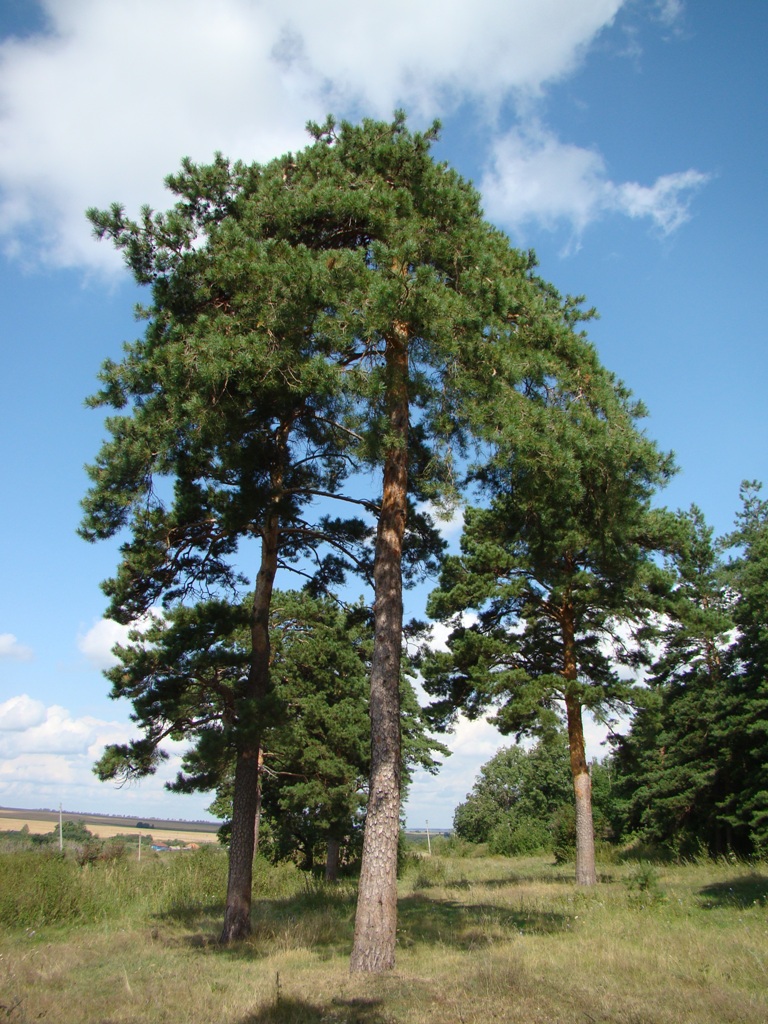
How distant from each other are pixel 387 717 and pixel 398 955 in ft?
10.2

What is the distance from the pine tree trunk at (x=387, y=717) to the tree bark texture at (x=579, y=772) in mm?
9871

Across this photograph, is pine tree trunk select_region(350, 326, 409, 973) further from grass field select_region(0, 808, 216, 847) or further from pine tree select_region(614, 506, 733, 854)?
grass field select_region(0, 808, 216, 847)

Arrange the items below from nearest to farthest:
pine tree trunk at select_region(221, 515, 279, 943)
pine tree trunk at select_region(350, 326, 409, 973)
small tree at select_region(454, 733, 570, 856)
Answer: pine tree trunk at select_region(350, 326, 409, 973)
pine tree trunk at select_region(221, 515, 279, 943)
small tree at select_region(454, 733, 570, 856)

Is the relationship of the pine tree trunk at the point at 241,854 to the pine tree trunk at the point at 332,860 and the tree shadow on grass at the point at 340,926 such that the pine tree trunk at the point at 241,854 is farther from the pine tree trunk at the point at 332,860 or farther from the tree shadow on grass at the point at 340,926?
the pine tree trunk at the point at 332,860

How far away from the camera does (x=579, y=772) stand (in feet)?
57.2

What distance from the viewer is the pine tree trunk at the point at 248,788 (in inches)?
410

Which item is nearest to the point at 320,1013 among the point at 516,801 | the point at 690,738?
the point at 690,738

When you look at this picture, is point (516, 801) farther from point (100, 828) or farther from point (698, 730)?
point (100, 828)

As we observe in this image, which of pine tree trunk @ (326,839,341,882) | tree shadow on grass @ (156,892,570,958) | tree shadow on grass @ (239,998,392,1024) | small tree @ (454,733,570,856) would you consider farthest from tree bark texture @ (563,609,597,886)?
small tree @ (454,733,570,856)

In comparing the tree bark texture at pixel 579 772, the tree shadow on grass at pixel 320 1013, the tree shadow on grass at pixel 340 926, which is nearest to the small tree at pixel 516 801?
the tree bark texture at pixel 579 772

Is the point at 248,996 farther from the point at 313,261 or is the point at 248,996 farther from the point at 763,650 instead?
the point at 763,650

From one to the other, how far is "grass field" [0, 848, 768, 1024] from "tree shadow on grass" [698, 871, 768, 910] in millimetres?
82

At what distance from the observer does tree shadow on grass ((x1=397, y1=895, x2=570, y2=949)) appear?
961 centimetres

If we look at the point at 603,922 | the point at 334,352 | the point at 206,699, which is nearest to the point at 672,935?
the point at 603,922
